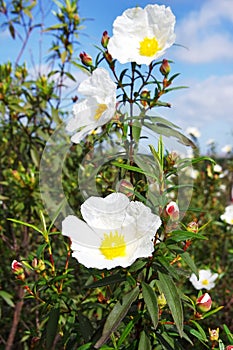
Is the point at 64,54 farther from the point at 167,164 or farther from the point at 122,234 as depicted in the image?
the point at 122,234

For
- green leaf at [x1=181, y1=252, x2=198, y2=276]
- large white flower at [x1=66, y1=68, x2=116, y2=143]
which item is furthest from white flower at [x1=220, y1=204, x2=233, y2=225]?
large white flower at [x1=66, y1=68, x2=116, y2=143]

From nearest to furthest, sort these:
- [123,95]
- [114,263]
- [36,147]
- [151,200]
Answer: [114,263] → [151,200] → [123,95] → [36,147]

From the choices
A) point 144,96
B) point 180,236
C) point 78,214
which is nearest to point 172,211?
point 180,236

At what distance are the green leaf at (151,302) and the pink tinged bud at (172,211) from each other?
0.17 m

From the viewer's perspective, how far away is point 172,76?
1.39 meters

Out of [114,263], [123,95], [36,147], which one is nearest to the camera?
[114,263]

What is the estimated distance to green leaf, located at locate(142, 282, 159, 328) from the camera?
1.04 meters

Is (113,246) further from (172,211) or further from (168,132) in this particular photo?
(168,132)

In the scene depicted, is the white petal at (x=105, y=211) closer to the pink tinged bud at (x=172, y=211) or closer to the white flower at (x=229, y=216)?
the pink tinged bud at (x=172, y=211)

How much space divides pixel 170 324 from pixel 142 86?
2.18 feet

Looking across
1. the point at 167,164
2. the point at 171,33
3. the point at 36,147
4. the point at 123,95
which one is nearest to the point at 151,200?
the point at 167,164

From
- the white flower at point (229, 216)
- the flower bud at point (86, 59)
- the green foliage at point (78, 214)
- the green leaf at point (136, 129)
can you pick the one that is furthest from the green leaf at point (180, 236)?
the white flower at point (229, 216)

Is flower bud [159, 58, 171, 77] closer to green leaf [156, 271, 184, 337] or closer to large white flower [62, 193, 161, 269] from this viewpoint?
large white flower [62, 193, 161, 269]

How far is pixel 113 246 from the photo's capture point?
1.04 m
